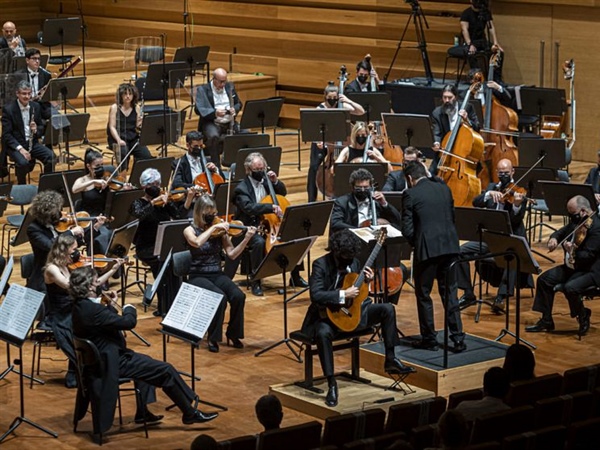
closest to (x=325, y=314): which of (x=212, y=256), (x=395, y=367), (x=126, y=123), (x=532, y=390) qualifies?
(x=395, y=367)

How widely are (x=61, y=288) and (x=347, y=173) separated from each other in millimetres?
3311

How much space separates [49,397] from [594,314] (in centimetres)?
448

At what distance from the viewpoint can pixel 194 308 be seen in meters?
7.73

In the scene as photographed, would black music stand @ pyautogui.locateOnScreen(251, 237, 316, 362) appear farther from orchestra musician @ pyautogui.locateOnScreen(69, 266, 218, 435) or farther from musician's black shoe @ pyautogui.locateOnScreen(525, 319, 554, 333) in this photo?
musician's black shoe @ pyautogui.locateOnScreen(525, 319, 554, 333)

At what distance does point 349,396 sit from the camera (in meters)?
7.98

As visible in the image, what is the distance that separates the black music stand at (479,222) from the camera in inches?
367

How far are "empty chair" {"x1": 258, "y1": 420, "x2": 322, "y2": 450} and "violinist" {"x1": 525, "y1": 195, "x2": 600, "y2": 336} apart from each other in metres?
3.83

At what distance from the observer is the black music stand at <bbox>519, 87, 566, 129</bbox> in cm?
1270

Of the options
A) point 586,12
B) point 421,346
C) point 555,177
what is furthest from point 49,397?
point 586,12

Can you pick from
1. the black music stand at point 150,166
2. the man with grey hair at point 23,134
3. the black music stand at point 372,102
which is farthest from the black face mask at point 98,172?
the black music stand at point 372,102

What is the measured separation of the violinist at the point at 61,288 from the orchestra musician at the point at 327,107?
192 inches

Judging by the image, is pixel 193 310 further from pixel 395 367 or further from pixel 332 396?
pixel 395 367

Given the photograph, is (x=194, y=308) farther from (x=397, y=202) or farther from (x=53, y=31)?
(x=53, y=31)

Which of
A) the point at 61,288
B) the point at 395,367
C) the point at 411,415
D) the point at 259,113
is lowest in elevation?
the point at 395,367
